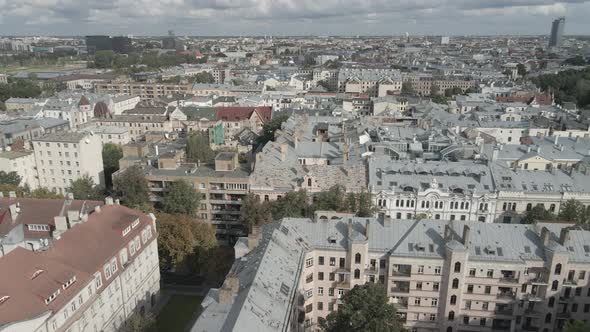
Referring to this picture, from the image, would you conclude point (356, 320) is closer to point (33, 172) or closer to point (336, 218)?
point (336, 218)

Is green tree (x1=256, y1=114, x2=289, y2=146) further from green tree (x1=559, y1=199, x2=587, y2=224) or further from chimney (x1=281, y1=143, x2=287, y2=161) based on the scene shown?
green tree (x1=559, y1=199, x2=587, y2=224)

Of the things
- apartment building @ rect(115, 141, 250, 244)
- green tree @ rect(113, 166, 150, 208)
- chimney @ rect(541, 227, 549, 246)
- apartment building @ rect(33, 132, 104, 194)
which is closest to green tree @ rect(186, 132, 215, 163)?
apartment building @ rect(115, 141, 250, 244)

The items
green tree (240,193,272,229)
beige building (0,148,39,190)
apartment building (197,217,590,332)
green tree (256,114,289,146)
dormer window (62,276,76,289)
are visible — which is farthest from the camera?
green tree (256,114,289,146)

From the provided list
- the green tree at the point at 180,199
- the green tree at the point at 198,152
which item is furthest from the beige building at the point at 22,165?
the green tree at the point at 180,199

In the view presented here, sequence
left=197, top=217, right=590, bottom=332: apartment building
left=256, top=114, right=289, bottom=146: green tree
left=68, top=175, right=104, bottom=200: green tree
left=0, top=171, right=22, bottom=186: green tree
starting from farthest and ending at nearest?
left=256, top=114, right=289, bottom=146: green tree < left=0, top=171, right=22, bottom=186: green tree < left=68, top=175, right=104, bottom=200: green tree < left=197, top=217, right=590, bottom=332: apartment building

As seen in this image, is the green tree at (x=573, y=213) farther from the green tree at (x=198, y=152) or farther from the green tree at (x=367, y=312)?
the green tree at (x=198, y=152)

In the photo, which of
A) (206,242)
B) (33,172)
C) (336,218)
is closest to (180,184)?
(206,242)
